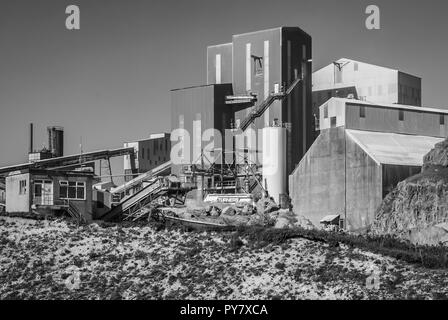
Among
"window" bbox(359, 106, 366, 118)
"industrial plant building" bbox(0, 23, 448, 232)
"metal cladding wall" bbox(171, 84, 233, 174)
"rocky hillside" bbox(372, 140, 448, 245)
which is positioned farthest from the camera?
"metal cladding wall" bbox(171, 84, 233, 174)

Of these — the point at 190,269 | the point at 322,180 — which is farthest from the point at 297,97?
the point at 190,269

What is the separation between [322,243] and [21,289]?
16.6m

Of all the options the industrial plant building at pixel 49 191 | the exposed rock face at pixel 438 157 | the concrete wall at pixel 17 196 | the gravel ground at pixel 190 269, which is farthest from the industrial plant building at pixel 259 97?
the gravel ground at pixel 190 269

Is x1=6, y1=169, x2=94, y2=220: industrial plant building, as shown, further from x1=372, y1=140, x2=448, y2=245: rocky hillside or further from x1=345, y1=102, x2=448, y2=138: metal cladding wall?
x1=345, y1=102, x2=448, y2=138: metal cladding wall

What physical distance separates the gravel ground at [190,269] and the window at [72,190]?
1089 cm

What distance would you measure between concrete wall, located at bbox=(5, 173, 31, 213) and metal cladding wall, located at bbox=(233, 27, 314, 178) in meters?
42.4

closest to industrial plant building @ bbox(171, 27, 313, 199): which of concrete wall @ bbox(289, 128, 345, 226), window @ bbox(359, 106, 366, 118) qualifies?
concrete wall @ bbox(289, 128, 345, 226)

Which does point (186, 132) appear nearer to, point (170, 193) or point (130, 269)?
point (170, 193)

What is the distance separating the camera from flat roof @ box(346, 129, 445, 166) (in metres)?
85.9

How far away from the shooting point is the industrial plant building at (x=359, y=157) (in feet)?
277

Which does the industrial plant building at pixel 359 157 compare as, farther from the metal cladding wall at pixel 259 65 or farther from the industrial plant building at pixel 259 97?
the metal cladding wall at pixel 259 65

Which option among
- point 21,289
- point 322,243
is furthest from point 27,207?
point 322,243

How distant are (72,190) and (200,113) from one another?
45.6 m

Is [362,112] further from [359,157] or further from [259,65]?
[259,65]
